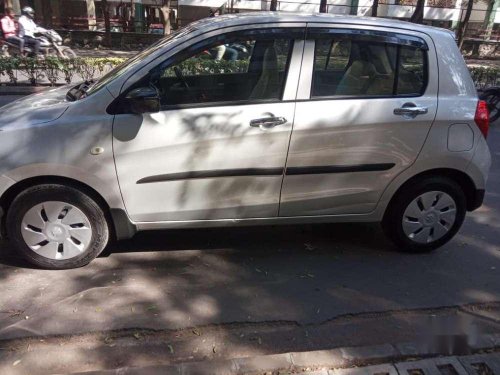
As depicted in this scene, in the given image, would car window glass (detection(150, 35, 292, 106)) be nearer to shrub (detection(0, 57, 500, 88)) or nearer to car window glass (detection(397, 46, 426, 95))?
car window glass (detection(397, 46, 426, 95))

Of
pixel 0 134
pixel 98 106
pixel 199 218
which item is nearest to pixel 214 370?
pixel 199 218

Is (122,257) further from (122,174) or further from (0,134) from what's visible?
(0,134)

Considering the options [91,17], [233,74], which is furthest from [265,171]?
[91,17]

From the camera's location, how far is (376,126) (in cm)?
342

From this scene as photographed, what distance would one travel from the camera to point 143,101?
3.10m

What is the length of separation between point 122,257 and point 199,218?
736mm

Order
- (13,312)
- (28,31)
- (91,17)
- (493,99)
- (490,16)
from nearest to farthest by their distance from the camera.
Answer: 1. (13,312)
2. (493,99)
3. (28,31)
4. (91,17)
5. (490,16)

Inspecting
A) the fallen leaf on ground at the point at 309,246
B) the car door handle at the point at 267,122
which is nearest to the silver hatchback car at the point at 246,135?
the car door handle at the point at 267,122

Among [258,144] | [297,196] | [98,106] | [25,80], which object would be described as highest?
[98,106]

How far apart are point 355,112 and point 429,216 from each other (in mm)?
1101

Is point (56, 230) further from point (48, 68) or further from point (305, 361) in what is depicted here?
point (48, 68)

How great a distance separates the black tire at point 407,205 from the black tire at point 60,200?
2208 millimetres

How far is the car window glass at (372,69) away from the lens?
11.3 feet

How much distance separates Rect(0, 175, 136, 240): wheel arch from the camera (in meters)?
3.19
